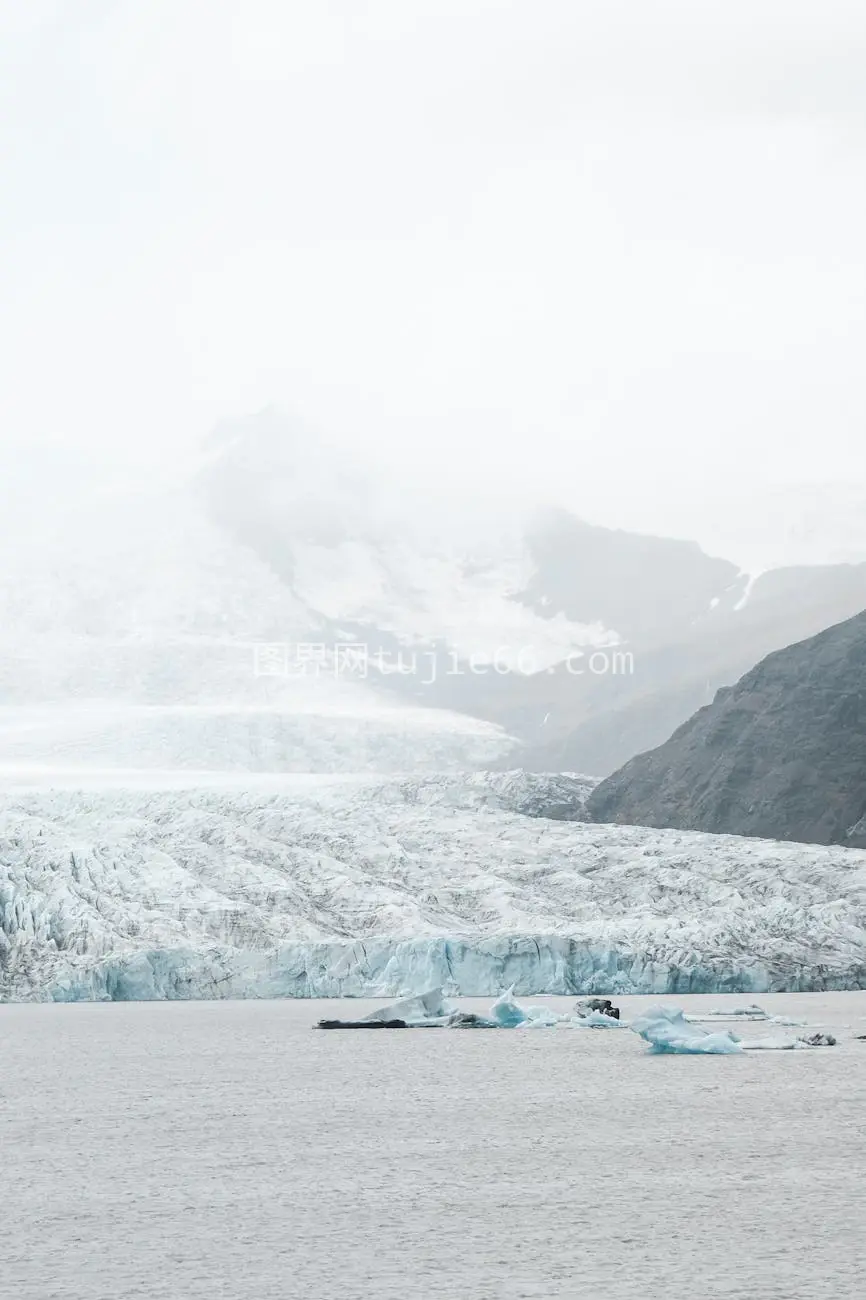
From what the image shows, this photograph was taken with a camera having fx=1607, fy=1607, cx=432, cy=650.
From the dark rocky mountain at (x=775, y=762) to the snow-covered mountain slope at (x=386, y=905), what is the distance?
37.3 m

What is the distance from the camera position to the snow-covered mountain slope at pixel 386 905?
147ft

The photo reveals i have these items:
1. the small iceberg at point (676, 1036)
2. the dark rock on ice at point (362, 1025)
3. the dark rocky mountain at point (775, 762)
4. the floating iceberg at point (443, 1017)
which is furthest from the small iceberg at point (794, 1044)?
the dark rocky mountain at point (775, 762)

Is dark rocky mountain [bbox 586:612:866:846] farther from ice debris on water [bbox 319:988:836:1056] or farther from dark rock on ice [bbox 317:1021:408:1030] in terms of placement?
dark rock on ice [bbox 317:1021:408:1030]

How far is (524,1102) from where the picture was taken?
76.5 feet

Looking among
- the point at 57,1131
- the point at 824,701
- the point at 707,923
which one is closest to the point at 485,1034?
the point at 707,923

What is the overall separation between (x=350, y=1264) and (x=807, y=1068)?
55.9ft

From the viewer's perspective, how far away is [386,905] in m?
49.9

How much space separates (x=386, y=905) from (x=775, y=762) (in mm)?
51020

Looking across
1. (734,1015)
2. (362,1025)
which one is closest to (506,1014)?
(362,1025)

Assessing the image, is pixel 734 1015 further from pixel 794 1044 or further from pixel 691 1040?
pixel 691 1040

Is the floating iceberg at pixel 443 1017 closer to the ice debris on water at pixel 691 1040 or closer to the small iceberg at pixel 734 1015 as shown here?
the small iceberg at pixel 734 1015

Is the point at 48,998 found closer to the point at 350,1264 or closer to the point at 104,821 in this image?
the point at 104,821

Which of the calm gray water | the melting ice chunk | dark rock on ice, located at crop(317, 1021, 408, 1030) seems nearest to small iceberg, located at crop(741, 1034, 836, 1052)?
the calm gray water

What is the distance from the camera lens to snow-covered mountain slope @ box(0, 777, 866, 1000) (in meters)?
44.9
